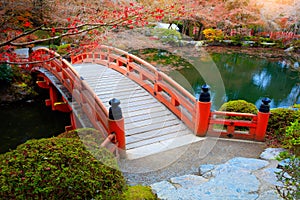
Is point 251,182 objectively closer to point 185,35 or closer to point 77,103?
point 77,103

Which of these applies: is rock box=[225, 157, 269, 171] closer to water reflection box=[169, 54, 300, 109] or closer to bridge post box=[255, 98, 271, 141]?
bridge post box=[255, 98, 271, 141]

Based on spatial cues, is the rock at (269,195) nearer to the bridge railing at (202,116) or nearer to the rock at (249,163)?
the rock at (249,163)

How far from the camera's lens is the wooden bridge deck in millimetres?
4480

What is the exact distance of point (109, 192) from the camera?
2191 millimetres

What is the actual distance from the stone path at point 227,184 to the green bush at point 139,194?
0.08 meters

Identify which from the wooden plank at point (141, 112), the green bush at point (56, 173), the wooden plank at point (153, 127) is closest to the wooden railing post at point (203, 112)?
the wooden plank at point (153, 127)

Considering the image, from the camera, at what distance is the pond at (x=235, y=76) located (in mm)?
12195

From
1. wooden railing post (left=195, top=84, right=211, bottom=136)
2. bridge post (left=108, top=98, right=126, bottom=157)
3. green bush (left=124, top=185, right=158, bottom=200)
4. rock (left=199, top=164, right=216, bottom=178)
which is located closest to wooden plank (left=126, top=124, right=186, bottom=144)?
wooden railing post (left=195, top=84, right=211, bottom=136)

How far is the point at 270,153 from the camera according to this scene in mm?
3967

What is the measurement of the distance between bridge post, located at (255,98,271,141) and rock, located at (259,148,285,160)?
425 millimetres

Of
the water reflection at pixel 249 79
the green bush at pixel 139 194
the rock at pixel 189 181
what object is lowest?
the water reflection at pixel 249 79

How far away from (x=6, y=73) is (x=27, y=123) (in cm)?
270

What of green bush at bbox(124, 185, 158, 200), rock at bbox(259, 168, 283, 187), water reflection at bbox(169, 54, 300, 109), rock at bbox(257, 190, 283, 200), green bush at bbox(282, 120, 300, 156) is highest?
green bush at bbox(282, 120, 300, 156)

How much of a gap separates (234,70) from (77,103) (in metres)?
12.5
